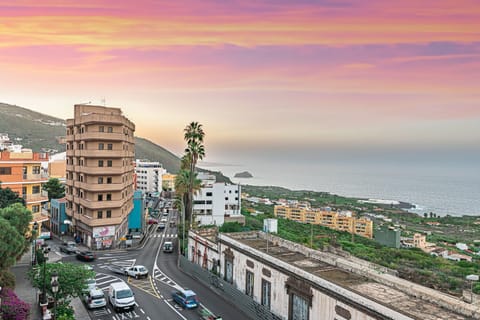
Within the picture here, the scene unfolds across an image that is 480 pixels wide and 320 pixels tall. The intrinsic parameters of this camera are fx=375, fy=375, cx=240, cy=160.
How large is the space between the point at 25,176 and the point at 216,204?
43.5 meters

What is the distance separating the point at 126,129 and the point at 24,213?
28.0m

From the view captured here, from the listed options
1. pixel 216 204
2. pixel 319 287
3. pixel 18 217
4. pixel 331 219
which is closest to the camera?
pixel 319 287

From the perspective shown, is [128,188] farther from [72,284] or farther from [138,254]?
[72,284]

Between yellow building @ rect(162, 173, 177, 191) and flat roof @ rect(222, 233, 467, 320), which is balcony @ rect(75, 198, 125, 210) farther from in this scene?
yellow building @ rect(162, 173, 177, 191)

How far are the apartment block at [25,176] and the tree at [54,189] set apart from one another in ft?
99.4

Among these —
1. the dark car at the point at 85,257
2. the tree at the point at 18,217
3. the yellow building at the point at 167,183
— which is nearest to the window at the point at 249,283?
the tree at the point at 18,217

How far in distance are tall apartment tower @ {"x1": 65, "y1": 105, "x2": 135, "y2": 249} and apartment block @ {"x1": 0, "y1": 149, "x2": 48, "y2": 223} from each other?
259 inches

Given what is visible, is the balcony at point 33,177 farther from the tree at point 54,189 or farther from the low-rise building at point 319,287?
the tree at point 54,189

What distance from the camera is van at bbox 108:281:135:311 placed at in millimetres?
27469

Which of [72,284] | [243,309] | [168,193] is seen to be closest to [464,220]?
[168,193]

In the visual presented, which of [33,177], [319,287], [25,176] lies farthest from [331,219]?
[319,287]

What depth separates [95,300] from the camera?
28188 mm

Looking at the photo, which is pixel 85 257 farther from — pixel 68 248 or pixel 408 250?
pixel 408 250

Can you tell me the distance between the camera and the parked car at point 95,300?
28.1 m
